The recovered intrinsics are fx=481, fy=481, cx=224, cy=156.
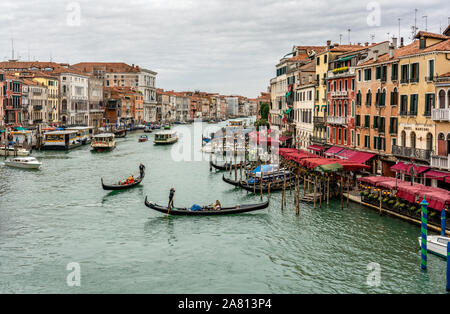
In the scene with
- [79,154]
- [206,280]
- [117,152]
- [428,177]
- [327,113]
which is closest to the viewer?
[206,280]

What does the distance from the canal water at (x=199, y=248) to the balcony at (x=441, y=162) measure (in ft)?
10.9

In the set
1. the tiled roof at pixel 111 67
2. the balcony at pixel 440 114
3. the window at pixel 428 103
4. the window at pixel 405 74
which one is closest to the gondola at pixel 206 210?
the balcony at pixel 440 114

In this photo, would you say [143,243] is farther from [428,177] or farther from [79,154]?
[79,154]

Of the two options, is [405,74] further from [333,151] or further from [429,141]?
[333,151]

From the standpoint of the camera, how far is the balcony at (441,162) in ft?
66.7

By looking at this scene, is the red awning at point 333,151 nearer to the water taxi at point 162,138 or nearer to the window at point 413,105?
the window at point 413,105

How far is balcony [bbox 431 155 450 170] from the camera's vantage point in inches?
801

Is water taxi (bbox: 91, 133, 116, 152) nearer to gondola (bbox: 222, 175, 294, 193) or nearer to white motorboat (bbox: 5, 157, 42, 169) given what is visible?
white motorboat (bbox: 5, 157, 42, 169)

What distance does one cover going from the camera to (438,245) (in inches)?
608

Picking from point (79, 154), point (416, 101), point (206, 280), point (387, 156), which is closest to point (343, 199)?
point (387, 156)

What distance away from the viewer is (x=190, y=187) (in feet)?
97.4

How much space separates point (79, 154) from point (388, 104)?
31.6m
